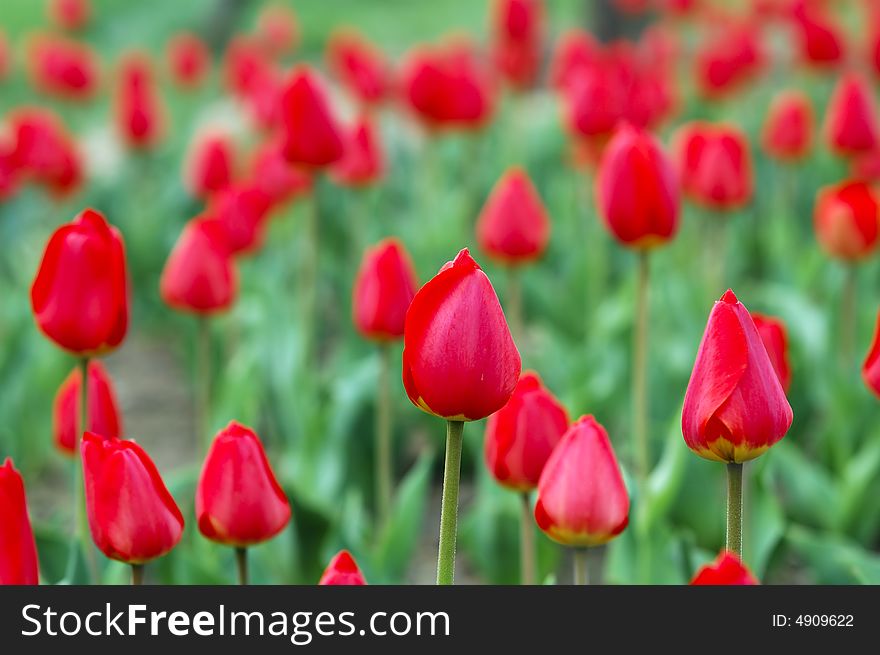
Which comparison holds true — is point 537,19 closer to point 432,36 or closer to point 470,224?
point 470,224

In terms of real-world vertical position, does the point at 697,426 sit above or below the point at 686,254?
below

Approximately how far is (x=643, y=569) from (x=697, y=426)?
833mm

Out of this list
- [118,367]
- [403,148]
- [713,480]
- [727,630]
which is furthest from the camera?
[403,148]

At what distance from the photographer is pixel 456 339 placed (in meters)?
1.22

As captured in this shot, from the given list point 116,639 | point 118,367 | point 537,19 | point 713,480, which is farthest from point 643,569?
point 537,19

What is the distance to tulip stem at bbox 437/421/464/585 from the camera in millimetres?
1246

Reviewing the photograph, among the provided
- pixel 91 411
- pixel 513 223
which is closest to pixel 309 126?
pixel 513 223

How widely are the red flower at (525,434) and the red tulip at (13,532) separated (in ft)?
1.98

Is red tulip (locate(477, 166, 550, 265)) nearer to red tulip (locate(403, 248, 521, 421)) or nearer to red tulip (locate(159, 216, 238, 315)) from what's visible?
red tulip (locate(159, 216, 238, 315))

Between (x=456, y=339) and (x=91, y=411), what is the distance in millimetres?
840

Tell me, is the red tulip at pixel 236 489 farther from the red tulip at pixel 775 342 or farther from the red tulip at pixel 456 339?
the red tulip at pixel 775 342

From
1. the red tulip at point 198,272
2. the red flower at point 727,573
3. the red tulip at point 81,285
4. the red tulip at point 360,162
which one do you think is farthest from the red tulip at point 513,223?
the red flower at point 727,573

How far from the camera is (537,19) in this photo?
15.8 ft

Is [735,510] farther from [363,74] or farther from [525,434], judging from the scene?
[363,74]
